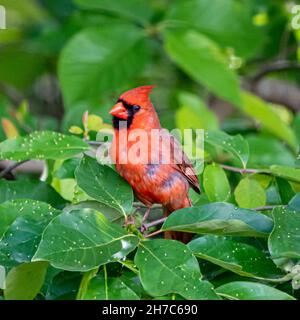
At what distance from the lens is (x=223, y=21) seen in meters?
3.26

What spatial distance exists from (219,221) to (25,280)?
397 mm

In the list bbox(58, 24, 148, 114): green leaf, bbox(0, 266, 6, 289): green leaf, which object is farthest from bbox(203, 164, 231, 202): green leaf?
bbox(58, 24, 148, 114): green leaf

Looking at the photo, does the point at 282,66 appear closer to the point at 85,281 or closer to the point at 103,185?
the point at 103,185

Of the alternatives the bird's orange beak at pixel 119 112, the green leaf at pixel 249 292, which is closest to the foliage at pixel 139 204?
the green leaf at pixel 249 292

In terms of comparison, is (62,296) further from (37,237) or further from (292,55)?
(292,55)

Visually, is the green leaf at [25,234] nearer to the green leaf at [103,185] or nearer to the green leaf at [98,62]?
the green leaf at [103,185]

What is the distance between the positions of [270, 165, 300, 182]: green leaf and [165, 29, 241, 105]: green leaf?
3.66 ft

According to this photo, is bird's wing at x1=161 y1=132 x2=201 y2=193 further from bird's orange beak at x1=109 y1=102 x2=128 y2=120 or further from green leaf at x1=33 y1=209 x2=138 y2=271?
green leaf at x1=33 y1=209 x2=138 y2=271

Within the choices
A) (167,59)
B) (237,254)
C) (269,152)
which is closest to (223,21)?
(269,152)

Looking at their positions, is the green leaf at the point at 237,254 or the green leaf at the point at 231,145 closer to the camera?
the green leaf at the point at 237,254

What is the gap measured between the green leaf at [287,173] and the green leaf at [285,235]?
177 mm

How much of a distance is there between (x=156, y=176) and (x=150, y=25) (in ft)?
4.51

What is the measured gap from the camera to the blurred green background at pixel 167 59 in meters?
3.03

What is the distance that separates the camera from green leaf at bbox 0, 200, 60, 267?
1601 millimetres
